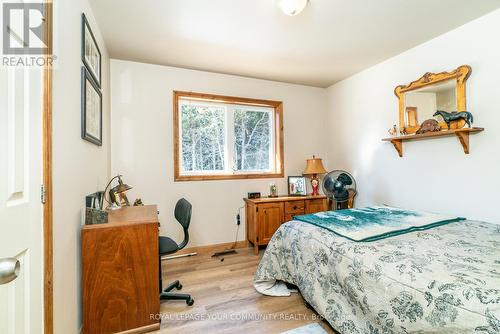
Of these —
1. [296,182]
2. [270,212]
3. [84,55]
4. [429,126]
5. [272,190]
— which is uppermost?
[84,55]

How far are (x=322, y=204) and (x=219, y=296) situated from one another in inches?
77.0

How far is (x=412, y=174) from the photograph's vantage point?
8.46 ft

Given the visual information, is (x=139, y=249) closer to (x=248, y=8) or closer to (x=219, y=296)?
(x=219, y=296)

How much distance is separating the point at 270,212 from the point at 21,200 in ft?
8.29

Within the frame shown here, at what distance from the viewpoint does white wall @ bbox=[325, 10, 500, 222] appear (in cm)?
197

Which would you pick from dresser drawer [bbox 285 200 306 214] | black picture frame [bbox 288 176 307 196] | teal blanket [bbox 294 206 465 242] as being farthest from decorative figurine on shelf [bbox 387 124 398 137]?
dresser drawer [bbox 285 200 306 214]

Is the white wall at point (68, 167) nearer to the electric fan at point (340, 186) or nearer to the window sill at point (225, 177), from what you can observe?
the window sill at point (225, 177)

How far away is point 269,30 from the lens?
215cm

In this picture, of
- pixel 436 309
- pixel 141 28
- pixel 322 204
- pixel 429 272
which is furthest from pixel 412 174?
pixel 141 28

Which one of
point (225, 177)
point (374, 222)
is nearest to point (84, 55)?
point (225, 177)

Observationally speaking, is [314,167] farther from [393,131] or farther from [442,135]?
[442,135]

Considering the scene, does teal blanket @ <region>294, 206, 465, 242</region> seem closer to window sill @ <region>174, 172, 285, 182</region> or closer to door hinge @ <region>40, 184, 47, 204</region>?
window sill @ <region>174, 172, 285, 182</region>

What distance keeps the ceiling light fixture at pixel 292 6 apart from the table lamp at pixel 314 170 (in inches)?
80.8

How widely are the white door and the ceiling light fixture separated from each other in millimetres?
1619
